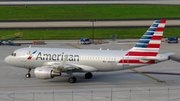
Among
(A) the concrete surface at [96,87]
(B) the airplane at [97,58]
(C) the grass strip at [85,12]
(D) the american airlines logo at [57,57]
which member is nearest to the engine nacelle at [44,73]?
(B) the airplane at [97,58]

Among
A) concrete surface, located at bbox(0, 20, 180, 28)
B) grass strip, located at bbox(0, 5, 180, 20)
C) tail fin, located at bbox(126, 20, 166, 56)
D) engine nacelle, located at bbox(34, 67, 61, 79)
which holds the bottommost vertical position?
engine nacelle, located at bbox(34, 67, 61, 79)

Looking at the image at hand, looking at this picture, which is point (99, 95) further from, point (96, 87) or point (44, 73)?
point (44, 73)

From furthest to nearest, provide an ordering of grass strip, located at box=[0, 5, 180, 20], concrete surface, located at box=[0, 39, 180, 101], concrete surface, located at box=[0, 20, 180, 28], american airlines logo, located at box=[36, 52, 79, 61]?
1. grass strip, located at box=[0, 5, 180, 20]
2. concrete surface, located at box=[0, 20, 180, 28]
3. american airlines logo, located at box=[36, 52, 79, 61]
4. concrete surface, located at box=[0, 39, 180, 101]

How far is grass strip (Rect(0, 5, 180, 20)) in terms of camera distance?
127 meters

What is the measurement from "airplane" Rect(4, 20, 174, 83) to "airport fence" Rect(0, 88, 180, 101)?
4.50 meters

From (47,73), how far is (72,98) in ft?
23.5

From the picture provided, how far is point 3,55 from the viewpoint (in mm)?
66000

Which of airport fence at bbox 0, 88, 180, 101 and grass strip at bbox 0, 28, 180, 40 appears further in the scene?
grass strip at bbox 0, 28, 180, 40

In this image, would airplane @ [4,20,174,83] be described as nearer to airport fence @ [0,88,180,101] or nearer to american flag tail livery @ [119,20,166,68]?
american flag tail livery @ [119,20,166,68]

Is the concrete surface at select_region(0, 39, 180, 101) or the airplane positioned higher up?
the airplane

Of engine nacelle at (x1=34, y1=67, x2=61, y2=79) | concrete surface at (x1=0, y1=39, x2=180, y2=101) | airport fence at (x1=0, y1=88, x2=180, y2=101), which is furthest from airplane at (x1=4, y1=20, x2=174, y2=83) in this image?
airport fence at (x1=0, y1=88, x2=180, y2=101)

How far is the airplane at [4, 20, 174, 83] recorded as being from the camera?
136ft

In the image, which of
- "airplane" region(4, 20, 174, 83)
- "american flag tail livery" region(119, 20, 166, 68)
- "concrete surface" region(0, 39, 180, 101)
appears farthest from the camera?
"american flag tail livery" region(119, 20, 166, 68)

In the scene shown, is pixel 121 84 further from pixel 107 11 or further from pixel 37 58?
pixel 107 11
